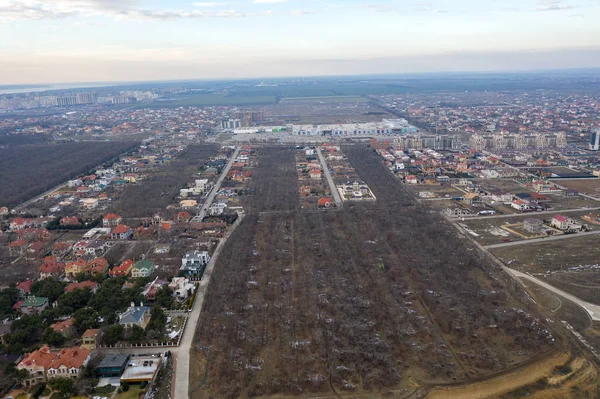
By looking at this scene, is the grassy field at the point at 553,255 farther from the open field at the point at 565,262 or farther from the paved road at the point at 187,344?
the paved road at the point at 187,344

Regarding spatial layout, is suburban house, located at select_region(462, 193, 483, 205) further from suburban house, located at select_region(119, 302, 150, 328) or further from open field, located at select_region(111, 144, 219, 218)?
suburban house, located at select_region(119, 302, 150, 328)

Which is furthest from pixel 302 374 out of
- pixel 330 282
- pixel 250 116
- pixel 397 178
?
pixel 250 116

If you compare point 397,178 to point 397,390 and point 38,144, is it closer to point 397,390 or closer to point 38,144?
point 397,390

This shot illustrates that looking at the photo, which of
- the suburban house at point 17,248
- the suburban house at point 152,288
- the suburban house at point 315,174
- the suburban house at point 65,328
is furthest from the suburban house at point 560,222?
the suburban house at point 17,248

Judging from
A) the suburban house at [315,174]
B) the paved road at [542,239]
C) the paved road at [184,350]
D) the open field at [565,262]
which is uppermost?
the suburban house at [315,174]

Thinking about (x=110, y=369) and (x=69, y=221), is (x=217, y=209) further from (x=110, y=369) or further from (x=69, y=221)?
(x=110, y=369)

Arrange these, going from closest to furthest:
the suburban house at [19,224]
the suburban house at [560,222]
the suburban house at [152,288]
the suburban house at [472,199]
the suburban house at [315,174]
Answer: the suburban house at [152,288], the suburban house at [560,222], the suburban house at [19,224], the suburban house at [472,199], the suburban house at [315,174]
